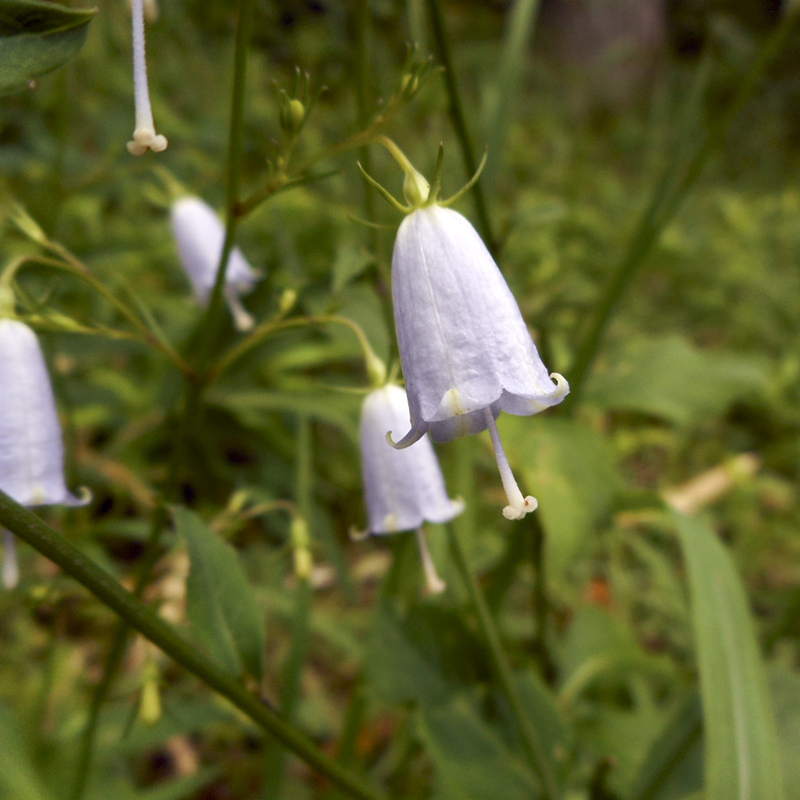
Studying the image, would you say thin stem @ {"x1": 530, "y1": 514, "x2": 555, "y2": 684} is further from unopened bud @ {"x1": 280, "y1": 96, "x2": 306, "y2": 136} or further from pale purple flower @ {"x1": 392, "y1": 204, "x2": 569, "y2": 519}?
unopened bud @ {"x1": 280, "y1": 96, "x2": 306, "y2": 136}

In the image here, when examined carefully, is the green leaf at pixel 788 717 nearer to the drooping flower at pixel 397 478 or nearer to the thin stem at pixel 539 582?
the thin stem at pixel 539 582

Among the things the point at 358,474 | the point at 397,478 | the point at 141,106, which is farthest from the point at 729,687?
the point at 358,474

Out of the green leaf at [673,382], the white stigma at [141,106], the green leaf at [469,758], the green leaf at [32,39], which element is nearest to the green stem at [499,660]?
the green leaf at [469,758]

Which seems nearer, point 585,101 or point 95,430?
point 95,430

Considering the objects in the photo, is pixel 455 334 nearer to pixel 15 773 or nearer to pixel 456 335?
pixel 456 335

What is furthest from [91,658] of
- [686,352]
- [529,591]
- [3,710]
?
[686,352]

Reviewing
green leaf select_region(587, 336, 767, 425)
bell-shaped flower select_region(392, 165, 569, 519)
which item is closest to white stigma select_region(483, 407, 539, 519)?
bell-shaped flower select_region(392, 165, 569, 519)

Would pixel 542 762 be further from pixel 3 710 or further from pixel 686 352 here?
pixel 686 352
